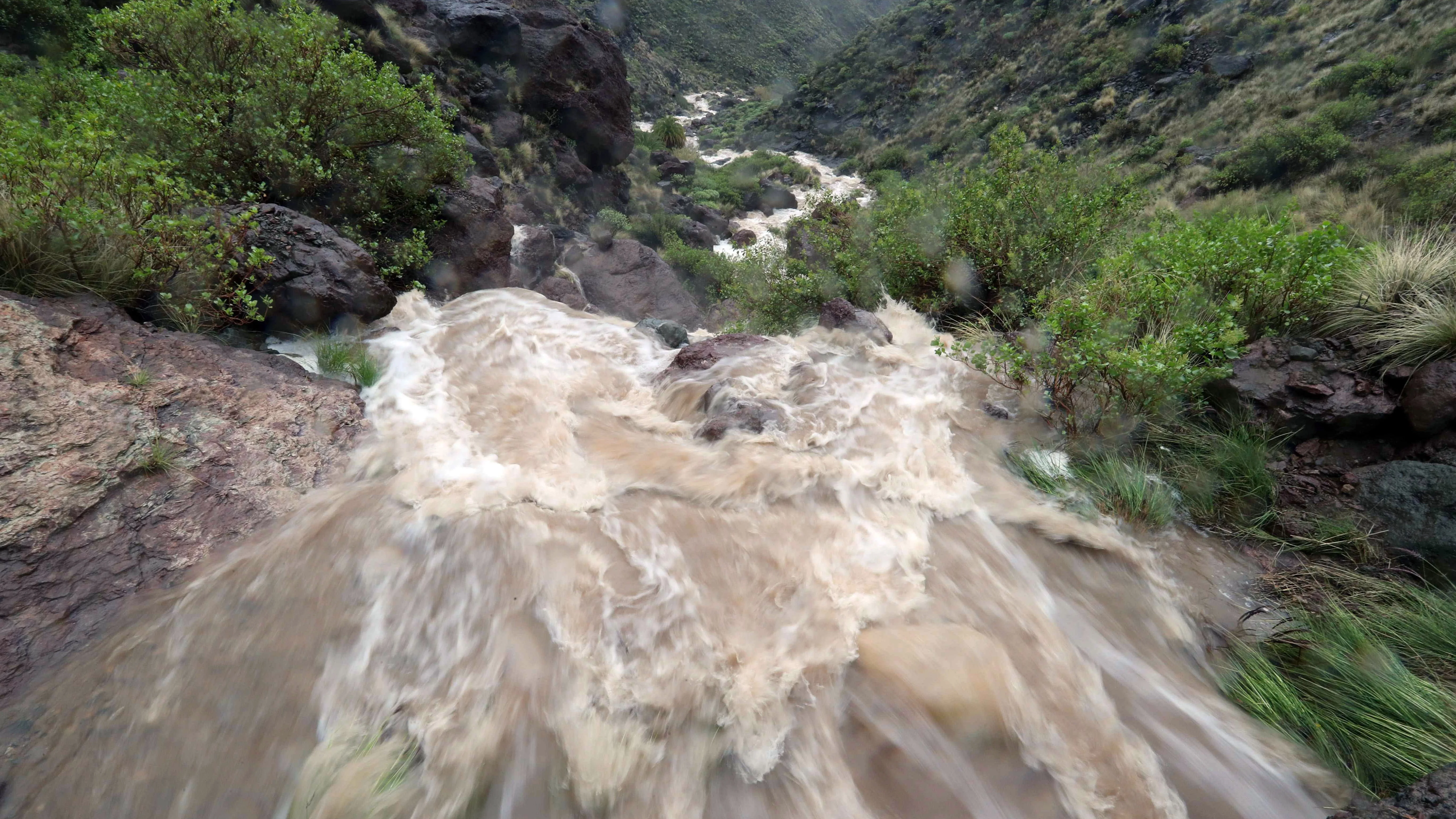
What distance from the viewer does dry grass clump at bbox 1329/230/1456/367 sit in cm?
377

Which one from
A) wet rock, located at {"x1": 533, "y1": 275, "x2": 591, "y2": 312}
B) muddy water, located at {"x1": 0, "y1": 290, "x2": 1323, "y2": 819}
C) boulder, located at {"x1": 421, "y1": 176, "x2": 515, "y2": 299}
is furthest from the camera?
wet rock, located at {"x1": 533, "y1": 275, "x2": 591, "y2": 312}

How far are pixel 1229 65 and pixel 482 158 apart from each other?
30416 millimetres

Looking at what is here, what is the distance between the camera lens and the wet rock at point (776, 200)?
27953 millimetres

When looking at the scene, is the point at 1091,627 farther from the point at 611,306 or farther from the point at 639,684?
the point at 611,306

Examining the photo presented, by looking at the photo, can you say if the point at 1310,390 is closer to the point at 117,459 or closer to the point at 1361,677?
the point at 1361,677

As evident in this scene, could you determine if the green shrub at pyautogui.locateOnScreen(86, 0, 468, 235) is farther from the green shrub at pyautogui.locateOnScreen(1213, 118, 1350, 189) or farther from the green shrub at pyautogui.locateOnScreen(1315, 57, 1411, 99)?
the green shrub at pyautogui.locateOnScreen(1315, 57, 1411, 99)

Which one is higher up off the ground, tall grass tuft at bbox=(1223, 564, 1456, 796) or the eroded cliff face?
tall grass tuft at bbox=(1223, 564, 1456, 796)

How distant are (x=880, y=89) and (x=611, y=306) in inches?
1656

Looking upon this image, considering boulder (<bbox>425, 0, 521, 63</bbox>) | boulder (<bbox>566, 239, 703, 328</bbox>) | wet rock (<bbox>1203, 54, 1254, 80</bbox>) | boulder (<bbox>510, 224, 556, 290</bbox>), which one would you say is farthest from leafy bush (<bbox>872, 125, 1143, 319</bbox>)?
wet rock (<bbox>1203, 54, 1254, 80</bbox>)

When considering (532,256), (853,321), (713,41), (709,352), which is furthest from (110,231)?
(713,41)

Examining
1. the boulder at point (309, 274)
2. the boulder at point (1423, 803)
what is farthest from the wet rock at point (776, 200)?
the boulder at point (1423, 803)

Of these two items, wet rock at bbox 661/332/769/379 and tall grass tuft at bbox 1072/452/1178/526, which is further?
wet rock at bbox 661/332/769/379

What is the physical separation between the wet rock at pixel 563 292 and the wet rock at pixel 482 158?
5.15 meters

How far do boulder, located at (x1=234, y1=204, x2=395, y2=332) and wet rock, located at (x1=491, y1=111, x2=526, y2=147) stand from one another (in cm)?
1148
